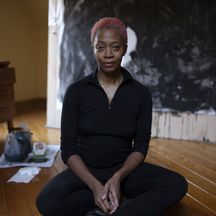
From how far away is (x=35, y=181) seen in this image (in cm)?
181

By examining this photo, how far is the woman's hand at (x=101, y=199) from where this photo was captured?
3.62 feet

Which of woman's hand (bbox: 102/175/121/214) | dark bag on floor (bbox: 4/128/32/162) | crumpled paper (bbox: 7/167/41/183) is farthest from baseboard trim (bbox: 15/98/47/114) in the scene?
woman's hand (bbox: 102/175/121/214)

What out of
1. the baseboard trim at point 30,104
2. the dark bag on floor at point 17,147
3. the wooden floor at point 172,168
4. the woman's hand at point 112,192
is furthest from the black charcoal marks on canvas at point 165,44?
the woman's hand at point 112,192

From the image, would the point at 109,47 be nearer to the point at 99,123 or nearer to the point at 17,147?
the point at 99,123

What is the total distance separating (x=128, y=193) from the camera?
4.25 ft

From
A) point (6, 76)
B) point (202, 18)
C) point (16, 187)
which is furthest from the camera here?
point (202, 18)

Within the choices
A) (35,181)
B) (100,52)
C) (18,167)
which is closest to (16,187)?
(35,181)

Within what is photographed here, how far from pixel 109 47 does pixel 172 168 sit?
116 cm

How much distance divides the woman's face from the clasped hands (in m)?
0.43

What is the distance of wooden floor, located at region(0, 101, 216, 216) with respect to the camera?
5.10ft

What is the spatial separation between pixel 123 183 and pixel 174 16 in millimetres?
1744

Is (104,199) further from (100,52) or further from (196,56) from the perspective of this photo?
(196,56)

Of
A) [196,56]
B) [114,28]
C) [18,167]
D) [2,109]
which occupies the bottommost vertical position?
[18,167]

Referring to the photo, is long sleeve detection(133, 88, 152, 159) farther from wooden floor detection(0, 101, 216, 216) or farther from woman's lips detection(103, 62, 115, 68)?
wooden floor detection(0, 101, 216, 216)
